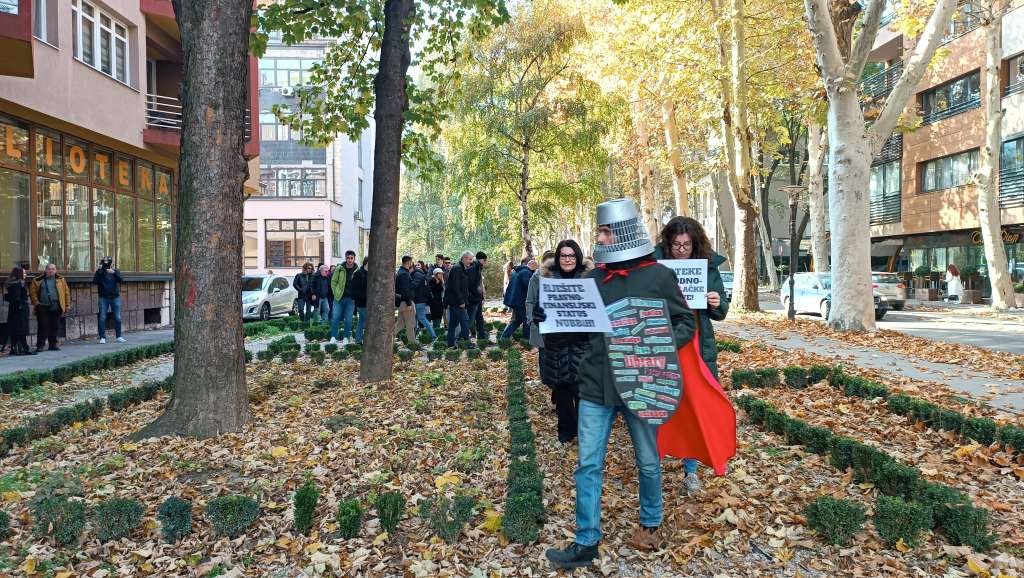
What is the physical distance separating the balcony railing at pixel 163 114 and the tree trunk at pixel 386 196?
10.9 m

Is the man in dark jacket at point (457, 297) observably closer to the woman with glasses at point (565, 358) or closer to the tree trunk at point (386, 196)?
the tree trunk at point (386, 196)

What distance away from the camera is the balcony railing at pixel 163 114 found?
19734mm

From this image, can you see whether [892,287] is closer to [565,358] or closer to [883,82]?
[883,82]

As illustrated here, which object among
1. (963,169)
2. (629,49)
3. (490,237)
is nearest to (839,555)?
(629,49)

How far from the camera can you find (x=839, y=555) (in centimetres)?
418

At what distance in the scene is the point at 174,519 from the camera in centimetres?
444

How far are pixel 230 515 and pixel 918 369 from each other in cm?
984

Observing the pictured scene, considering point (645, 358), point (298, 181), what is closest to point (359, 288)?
point (645, 358)

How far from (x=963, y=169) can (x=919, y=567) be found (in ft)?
110

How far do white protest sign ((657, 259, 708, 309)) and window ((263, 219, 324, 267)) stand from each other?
4453cm

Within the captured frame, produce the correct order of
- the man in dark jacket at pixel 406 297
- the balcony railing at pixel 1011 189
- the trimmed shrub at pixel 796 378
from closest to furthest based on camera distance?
the trimmed shrub at pixel 796 378 → the man in dark jacket at pixel 406 297 → the balcony railing at pixel 1011 189

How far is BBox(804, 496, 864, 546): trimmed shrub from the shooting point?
4234 mm

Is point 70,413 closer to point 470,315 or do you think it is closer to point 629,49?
point 470,315

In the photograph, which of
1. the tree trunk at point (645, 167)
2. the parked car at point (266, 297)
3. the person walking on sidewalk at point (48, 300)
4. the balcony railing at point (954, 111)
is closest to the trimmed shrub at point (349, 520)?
the person walking on sidewalk at point (48, 300)
